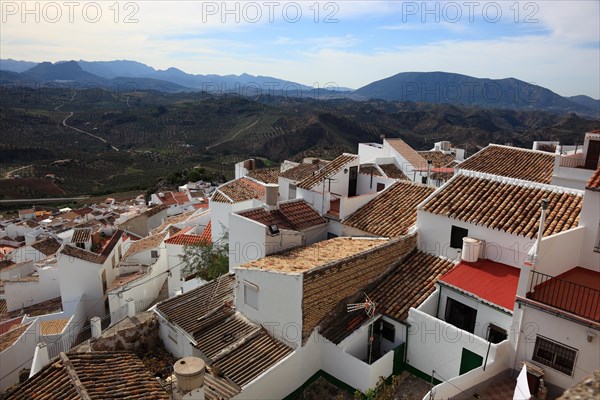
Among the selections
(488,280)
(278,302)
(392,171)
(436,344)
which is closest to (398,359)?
(436,344)

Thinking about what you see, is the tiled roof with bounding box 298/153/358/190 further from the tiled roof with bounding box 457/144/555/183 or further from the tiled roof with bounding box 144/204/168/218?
the tiled roof with bounding box 144/204/168/218

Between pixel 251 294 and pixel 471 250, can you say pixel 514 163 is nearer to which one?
pixel 471 250

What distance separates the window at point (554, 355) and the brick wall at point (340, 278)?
17.4 feet

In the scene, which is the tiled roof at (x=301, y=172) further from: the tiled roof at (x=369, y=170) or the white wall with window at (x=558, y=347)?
the white wall with window at (x=558, y=347)

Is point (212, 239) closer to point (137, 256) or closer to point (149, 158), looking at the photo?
point (137, 256)

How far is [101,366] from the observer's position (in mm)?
11398

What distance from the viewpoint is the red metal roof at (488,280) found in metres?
11.6

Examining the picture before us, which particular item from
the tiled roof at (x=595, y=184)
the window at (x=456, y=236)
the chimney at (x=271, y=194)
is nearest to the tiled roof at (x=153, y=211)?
the chimney at (x=271, y=194)

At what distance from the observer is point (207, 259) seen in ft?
69.8

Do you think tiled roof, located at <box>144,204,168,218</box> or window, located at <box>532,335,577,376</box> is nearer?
window, located at <box>532,335,577,376</box>

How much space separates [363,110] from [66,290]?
577 ft

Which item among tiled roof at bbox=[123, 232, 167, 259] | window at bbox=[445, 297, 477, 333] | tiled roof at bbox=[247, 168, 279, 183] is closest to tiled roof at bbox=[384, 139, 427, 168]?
tiled roof at bbox=[247, 168, 279, 183]

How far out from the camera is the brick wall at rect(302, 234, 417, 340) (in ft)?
41.1

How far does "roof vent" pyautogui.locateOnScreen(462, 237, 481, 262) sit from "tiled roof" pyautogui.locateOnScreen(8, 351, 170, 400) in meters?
10.0
